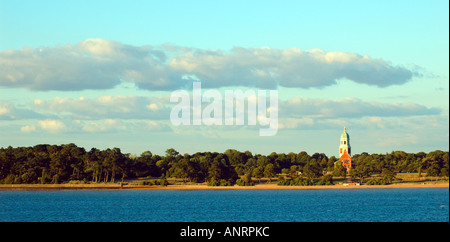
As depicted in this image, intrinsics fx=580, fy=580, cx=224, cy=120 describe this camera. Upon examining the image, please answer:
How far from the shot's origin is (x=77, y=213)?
378 feet
